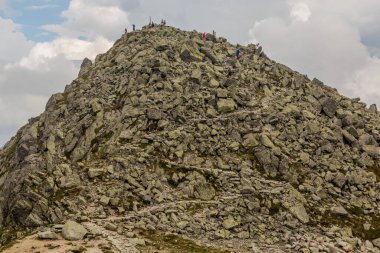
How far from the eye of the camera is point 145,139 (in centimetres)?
6981

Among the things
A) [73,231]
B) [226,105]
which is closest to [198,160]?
[226,105]

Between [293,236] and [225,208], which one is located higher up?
[225,208]

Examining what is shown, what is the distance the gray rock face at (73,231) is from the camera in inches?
1897

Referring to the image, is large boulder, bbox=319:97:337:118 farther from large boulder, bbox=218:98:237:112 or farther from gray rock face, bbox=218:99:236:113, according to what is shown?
gray rock face, bbox=218:99:236:113

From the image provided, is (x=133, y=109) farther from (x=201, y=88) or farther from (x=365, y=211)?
(x=365, y=211)

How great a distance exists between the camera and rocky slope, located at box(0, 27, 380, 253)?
57438mm

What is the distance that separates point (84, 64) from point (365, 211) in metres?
79.6

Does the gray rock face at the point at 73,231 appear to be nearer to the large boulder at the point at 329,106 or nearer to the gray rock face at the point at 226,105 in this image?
the gray rock face at the point at 226,105

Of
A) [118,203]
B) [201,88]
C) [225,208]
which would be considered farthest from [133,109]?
[225,208]

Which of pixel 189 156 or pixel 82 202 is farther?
pixel 189 156

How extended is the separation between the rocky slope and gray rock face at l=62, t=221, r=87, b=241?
1367mm

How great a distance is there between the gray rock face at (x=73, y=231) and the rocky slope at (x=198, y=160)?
137cm

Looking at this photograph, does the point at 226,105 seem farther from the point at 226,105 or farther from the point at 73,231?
the point at 73,231

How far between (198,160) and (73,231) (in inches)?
1022
